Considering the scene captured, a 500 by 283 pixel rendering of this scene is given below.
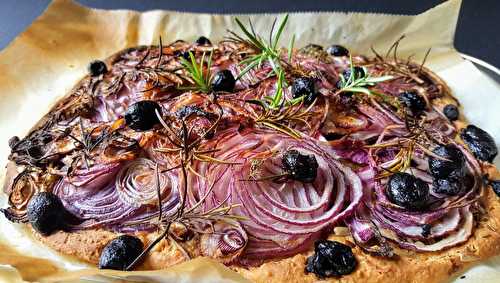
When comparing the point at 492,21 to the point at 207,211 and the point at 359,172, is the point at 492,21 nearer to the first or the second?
the point at 359,172

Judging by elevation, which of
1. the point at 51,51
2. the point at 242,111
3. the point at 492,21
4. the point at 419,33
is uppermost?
the point at 242,111

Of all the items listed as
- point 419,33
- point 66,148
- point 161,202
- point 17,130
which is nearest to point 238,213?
point 161,202

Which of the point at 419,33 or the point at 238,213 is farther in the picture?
the point at 419,33

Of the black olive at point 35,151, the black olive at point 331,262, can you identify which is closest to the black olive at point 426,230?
the black olive at point 331,262

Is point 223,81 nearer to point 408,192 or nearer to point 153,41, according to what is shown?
point 408,192

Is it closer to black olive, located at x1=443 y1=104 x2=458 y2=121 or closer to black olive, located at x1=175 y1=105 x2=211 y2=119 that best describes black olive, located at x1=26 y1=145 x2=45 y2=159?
black olive, located at x1=175 y1=105 x2=211 y2=119

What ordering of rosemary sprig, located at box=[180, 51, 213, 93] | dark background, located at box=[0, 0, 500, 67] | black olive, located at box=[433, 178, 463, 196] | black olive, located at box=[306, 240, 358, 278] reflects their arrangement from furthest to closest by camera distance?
dark background, located at box=[0, 0, 500, 67] → rosemary sprig, located at box=[180, 51, 213, 93] → black olive, located at box=[433, 178, 463, 196] → black olive, located at box=[306, 240, 358, 278]

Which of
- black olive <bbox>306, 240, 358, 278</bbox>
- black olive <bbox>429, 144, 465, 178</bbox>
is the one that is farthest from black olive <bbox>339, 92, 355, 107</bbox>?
black olive <bbox>306, 240, 358, 278</bbox>
